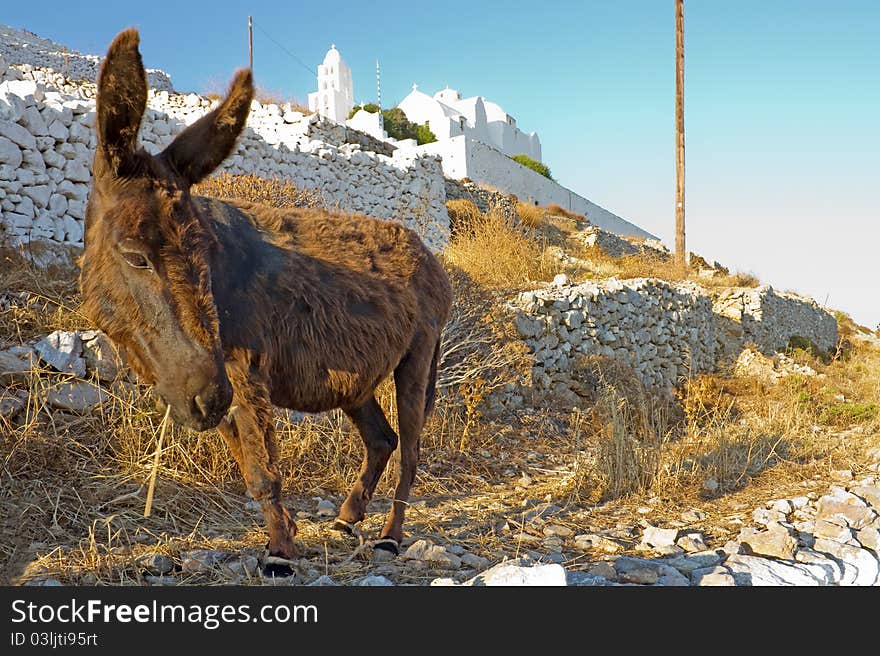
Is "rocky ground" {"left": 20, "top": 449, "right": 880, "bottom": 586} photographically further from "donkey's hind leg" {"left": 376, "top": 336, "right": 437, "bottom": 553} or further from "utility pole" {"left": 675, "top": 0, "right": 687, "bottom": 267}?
"utility pole" {"left": 675, "top": 0, "right": 687, "bottom": 267}

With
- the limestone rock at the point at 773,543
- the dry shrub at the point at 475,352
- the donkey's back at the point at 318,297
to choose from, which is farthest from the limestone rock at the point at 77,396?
the limestone rock at the point at 773,543

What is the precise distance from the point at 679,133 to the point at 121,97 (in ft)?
64.1

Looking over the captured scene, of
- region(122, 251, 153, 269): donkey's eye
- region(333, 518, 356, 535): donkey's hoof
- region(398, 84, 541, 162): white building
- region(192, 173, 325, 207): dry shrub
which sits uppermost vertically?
region(398, 84, 541, 162): white building

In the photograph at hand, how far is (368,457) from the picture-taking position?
3.88 meters

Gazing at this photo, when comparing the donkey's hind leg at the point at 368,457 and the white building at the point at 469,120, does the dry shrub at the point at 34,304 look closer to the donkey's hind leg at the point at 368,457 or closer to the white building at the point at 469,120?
the donkey's hind leg at the point at 368,457

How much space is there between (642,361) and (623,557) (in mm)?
7873

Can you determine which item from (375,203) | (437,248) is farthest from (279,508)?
(375,203)

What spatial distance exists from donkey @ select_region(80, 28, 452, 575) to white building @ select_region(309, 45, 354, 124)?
4942 centimetres

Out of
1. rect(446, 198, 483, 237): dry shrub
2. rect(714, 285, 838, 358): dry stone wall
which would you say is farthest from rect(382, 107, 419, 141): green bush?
rect(714, 285, 838, 358): dry stone wall

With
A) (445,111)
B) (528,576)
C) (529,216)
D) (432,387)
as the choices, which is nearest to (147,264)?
(528,576)

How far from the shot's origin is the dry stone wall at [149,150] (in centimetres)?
835

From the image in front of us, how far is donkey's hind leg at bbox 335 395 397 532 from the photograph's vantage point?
12.2ft

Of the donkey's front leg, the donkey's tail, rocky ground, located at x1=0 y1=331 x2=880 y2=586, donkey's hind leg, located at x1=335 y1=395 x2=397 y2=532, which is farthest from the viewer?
the donkey's tail

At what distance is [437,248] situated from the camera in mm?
13969
